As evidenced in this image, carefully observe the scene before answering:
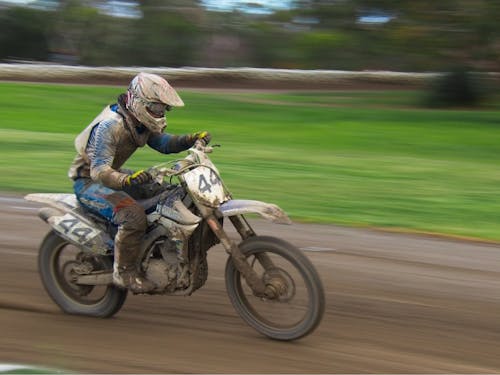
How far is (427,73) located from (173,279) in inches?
1268

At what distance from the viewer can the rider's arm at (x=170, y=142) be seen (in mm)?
6414

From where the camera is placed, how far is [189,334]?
19.6ft

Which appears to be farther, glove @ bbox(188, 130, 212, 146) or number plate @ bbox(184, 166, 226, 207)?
glove @ bbox(188, 130, 212, 146)

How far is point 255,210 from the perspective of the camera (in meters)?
5.66

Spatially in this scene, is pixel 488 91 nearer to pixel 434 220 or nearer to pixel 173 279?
pixel 434 220

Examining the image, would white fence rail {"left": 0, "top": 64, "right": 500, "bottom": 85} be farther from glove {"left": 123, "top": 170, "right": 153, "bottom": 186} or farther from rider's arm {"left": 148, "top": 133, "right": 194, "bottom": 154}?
glove {"left": 123, "top": 170, "right": 153, "bottom": 186}

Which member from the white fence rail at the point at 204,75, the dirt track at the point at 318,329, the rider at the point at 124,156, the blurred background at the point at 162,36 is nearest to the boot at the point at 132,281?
the rider at the point at 124,156

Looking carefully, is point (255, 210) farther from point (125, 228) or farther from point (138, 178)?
point (125, 228)

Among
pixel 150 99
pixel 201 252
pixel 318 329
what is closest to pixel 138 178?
pixel 150 99

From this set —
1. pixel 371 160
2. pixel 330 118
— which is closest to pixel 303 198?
pixel 371 160

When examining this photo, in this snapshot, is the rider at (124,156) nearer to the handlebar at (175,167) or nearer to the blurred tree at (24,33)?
the handlebar at (175,167)

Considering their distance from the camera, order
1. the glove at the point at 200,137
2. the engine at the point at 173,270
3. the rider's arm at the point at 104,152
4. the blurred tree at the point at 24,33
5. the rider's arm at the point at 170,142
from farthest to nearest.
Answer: the blurred tree at the point at 24,33, the rider's arm at the point at 170,142, the glove at the point at 200,137, the engine at the point at 173,270, the rider's arm at the point at 104,152

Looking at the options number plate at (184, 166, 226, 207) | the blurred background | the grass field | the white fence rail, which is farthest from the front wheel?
the white fence rail

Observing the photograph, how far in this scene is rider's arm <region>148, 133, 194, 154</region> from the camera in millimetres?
6414
